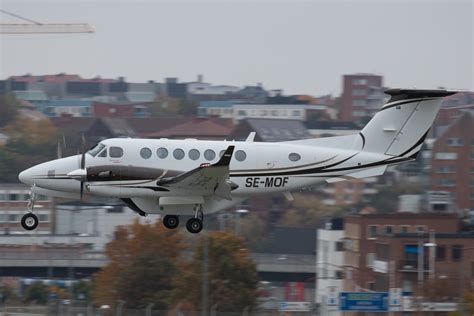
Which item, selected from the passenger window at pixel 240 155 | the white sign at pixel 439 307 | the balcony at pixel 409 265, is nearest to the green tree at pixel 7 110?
the balcony at pixel 409 265

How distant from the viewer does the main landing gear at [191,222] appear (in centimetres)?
3526

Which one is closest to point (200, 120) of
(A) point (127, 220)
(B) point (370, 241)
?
(A) point (127, 220)

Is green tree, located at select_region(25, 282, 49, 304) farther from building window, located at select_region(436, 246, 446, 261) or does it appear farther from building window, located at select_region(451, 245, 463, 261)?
building window, located at select_region(451, 245, 463, 261)

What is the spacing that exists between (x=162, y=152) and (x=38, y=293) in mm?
27189

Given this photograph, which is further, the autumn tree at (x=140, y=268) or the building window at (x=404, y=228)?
the building window at (x=404, y=228)

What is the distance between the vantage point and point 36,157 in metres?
107

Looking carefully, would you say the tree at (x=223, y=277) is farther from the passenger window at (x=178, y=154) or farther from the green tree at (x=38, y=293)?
the passenger window at (x=178, y=154)

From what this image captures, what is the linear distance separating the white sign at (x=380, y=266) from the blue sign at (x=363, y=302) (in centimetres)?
1051

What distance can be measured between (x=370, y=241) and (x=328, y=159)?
98.8 ft

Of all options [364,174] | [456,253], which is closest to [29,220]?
[364,174]

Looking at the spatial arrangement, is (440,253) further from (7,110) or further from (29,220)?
(7,110)

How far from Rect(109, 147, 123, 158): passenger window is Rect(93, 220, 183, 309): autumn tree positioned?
76.5 feet

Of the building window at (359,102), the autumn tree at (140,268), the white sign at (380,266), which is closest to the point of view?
the autumn tree at (140,268)

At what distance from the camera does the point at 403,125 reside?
120ft
